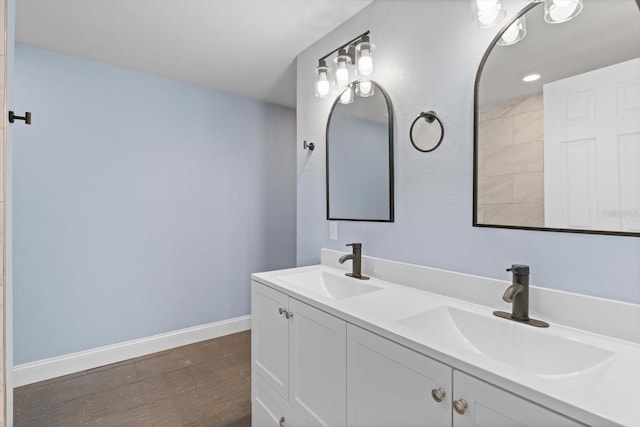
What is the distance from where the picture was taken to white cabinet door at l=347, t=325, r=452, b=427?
80cm

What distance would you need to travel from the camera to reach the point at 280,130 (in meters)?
3.46

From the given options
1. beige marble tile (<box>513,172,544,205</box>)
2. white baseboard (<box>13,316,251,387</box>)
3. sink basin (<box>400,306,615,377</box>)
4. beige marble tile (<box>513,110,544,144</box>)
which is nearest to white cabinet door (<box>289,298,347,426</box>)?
sink basin (<box>400,306,615,377</box>)

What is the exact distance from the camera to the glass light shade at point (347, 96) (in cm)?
186

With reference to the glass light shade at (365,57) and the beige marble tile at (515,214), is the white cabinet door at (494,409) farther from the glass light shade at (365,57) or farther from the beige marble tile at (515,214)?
the glass light shade at (365,57)

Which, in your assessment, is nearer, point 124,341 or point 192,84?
point 124,341

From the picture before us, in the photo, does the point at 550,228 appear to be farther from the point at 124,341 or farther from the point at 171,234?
the point at 124,341

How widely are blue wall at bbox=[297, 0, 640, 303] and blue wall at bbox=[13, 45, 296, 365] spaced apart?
164cm

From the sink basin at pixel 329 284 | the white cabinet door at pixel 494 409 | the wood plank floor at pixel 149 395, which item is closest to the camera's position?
the white cabinet door at pixel 494 409

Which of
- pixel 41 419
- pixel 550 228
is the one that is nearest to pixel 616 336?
pixel 550 228

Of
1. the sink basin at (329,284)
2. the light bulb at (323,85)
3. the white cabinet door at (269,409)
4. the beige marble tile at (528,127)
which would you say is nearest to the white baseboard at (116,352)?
the white cabinet door at (269,409)

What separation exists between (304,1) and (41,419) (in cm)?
284

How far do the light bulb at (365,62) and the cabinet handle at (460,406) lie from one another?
1.50 m

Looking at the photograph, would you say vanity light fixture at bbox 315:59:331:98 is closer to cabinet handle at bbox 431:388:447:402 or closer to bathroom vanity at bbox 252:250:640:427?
bathroom vanity at bbox 252:250:640:427

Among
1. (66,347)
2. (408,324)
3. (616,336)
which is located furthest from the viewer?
(66,347)
